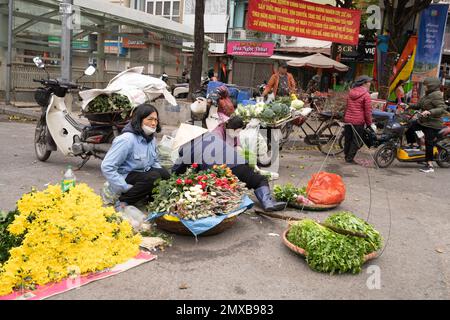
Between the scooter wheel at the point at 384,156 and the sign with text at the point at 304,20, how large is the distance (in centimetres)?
389

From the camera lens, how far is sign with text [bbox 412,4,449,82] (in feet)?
52.0

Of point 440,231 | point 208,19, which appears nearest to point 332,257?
point 440,231

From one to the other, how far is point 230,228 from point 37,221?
2077mm

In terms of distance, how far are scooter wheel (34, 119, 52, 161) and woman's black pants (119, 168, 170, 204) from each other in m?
3.20

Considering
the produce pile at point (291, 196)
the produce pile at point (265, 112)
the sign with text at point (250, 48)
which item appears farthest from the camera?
the sign with text at point (250, 48)

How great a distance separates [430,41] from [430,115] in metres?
9.12

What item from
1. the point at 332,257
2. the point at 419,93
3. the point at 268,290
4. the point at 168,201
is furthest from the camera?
the point at 419,93

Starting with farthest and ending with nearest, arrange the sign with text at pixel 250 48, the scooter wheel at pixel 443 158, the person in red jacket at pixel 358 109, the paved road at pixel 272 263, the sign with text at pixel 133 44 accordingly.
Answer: the sign with text at pixel 250 48 < the sign with text at pixel 133 44 < the scooter wheel at pixel 443 158 < the person in red jacket at pixel 358 109 < the paved road at pixel 272 263

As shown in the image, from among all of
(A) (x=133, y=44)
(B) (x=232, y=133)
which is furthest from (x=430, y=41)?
(B) (x=232, y=133)

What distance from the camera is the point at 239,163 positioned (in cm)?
531

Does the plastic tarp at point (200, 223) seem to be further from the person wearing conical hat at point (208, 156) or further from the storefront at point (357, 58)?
the storefront at point (357, 58)

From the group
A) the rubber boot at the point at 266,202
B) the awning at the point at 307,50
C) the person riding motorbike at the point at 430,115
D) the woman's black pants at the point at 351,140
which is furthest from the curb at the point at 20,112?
the awning at the point at 307,50

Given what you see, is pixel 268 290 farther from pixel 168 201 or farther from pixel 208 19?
pixel 208 19

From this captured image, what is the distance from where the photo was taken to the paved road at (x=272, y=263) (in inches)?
134
